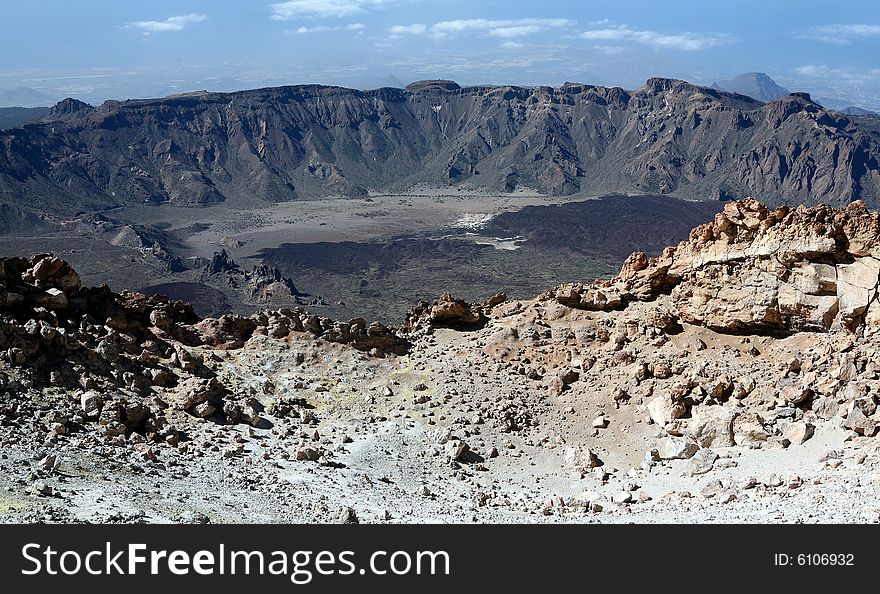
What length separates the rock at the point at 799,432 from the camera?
2200 cm

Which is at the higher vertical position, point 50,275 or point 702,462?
point 50,275

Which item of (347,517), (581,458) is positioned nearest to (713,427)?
(581,458)

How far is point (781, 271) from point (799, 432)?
24.2ft

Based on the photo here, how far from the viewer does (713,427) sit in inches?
932

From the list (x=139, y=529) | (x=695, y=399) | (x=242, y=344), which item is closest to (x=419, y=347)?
(x=242, y=344)

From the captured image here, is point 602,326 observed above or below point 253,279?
above

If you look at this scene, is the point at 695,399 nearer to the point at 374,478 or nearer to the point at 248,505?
the point at 374,478

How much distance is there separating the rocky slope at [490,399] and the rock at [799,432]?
174 millimetres

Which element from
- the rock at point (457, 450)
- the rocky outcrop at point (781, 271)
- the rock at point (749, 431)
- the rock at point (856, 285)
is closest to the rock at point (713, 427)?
the rock at point (749, 431)

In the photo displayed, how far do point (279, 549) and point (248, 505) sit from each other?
6088 mm

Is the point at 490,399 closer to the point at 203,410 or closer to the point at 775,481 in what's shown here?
the point at 203,410

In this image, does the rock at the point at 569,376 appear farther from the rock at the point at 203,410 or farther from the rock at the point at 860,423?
the rock at the point at 203,410

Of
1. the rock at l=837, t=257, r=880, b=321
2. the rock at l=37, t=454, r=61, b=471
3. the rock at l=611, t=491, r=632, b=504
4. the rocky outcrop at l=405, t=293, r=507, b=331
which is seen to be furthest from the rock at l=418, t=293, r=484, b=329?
the rock at l=37, t=454, r=61, b=471

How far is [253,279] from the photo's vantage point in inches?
4532
